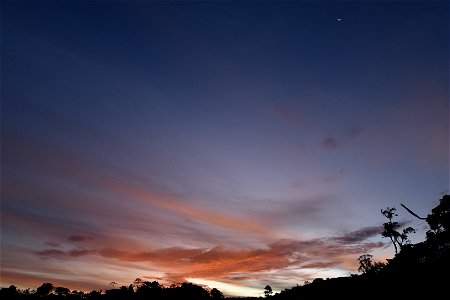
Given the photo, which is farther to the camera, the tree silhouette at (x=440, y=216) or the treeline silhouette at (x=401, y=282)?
the tree silhouette at (x=440, y=216)

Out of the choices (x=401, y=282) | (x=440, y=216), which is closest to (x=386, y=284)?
(x=401, y=282)

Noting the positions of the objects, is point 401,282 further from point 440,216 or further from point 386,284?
point 440,216

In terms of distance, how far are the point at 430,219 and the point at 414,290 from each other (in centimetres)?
2997

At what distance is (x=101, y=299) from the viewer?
25875mm

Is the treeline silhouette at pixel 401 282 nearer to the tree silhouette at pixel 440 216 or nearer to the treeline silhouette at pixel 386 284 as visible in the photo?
the treeline silhouette at pixel 386 284

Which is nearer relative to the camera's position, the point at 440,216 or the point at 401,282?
the point at 401,282

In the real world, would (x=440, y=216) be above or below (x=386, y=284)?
above

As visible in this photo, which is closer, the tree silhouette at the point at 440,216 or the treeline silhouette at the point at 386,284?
the treeline silhouette at the point at 386,284

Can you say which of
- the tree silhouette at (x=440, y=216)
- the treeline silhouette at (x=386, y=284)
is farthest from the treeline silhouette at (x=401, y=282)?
the tree silhouette at (x=440, y=216)

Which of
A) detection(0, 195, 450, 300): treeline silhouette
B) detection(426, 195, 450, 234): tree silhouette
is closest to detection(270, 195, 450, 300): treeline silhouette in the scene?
detection(0, 195, 450, 300): treeline silhouette

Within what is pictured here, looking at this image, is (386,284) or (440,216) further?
(440,216)

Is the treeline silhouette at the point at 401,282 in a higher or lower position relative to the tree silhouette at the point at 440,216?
lower

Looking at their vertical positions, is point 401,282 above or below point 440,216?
below

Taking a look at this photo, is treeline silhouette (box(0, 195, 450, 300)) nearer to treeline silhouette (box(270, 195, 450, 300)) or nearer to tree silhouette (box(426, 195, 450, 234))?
treeline silhouette (box(270, 195, 450, 300))
